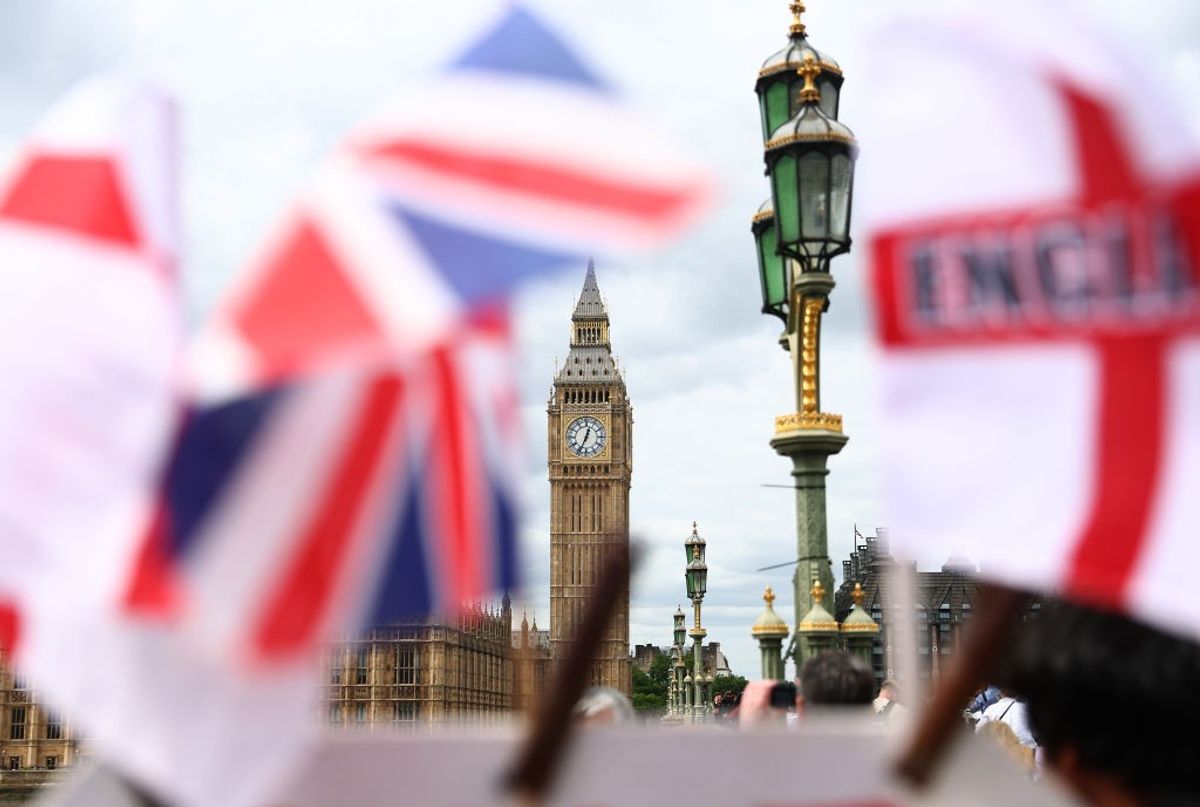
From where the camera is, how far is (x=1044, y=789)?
2021 mm

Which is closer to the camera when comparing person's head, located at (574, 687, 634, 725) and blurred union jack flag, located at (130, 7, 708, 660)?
blurred union jack flag, located at (130, 7, 708, 660)

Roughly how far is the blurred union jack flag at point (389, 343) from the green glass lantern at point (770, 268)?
15.7 ft

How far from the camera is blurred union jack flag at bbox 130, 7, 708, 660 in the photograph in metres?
1.77

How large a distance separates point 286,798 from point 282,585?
15.9 inches

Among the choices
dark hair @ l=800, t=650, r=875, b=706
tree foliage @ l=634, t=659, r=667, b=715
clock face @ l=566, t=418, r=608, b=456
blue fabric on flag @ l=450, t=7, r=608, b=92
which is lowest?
tree foliage @ l=634, t=659, r=667, b=715

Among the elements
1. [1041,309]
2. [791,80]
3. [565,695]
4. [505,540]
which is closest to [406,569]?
[505,540]

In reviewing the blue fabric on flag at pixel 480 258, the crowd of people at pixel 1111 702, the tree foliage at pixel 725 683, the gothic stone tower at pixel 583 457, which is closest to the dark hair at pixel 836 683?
the crowd of people at pixel 1111 702

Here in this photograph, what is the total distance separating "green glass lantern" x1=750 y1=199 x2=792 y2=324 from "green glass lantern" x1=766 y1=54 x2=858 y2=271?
88 centimetres

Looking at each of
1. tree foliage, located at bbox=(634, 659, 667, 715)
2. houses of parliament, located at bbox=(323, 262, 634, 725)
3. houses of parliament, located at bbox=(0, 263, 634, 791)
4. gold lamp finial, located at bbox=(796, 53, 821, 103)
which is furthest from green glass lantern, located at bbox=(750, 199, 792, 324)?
tree foliage, located at bbox=(634, 659, 667, 715)

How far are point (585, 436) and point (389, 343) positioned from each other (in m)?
96.1

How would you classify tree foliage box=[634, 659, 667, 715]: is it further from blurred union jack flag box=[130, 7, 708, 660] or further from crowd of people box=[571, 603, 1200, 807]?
blurred union jack flag box=[130, 7, 708, 660]

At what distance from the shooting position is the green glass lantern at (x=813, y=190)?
5.69 metres

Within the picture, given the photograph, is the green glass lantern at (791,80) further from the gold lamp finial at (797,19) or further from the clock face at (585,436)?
the clock face at (585,436)

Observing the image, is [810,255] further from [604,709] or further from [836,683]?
[604,709]
